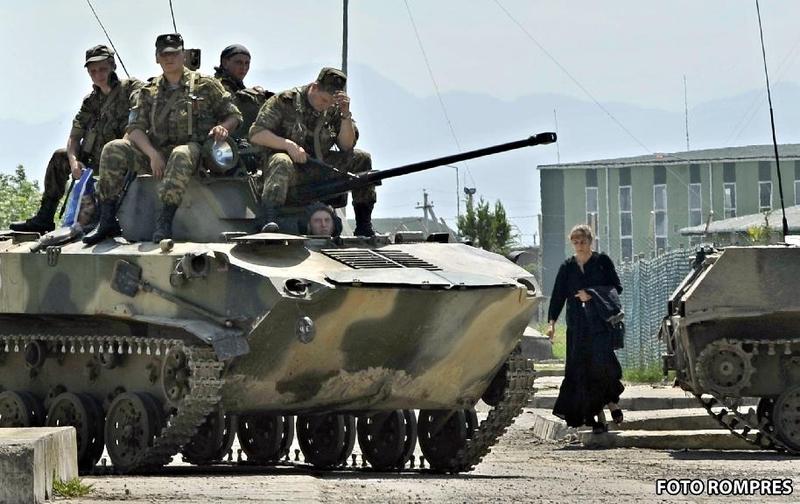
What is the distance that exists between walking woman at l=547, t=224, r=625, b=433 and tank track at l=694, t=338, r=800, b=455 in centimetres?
92

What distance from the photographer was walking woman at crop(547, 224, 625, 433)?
20047mm

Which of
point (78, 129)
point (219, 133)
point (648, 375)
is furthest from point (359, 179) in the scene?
point (648, 375)

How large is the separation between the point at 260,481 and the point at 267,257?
→ 2642 mm

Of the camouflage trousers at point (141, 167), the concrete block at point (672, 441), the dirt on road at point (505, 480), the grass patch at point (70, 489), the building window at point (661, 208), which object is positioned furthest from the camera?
the building window at point (661, 208)

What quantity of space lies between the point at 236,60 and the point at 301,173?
2066mm

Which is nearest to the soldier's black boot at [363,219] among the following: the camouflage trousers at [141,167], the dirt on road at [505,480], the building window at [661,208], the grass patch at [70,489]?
the camouflage trousers at [141,167]

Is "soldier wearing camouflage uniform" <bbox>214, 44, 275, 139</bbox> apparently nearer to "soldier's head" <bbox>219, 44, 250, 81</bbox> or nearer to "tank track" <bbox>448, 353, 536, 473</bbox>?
"soldier's head" <bbox>219, 44, 250, 81</bbox>

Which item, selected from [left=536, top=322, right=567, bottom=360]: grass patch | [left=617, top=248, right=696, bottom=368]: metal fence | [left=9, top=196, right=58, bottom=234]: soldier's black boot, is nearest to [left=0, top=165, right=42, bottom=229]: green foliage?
[left=536, top=322, right=567, bottom=360]: grass patch

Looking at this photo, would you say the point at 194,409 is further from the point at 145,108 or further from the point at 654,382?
the point at 654,382

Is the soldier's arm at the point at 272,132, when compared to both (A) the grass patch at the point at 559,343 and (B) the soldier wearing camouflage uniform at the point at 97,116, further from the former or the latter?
(A) the grass patch at the point at 559,343

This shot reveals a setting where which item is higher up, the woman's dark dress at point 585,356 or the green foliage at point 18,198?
the green foliage at point 18,198

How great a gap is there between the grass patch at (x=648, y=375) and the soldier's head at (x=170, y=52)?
11409 millimetres

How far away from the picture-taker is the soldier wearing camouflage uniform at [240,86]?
19.4 m

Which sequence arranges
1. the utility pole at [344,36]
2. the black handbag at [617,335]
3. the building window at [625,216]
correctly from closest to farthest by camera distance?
the black handbag at [617,335] < the utility pole at [344,36] < the building window at [625,216]
